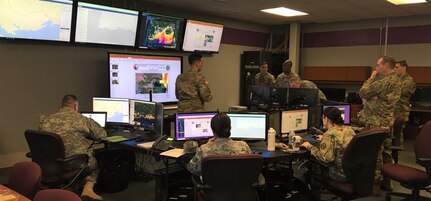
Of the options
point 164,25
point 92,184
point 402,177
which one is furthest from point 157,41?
point 402,177

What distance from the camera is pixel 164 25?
19.2 ft

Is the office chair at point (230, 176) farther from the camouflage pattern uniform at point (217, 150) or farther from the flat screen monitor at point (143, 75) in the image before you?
the flat screen monitor at point (143, 75)

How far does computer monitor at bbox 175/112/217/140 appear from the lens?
11.4ft

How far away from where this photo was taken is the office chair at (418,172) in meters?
3.37

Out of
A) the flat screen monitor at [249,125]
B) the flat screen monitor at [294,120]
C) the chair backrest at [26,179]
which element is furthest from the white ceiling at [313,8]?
the chair backrest at [26,179]

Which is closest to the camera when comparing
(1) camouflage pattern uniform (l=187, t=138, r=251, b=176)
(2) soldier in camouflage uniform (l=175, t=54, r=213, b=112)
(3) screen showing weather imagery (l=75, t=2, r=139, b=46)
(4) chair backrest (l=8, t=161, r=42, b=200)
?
(4) chair backrest (l=8, t=161, r=42, b=200)

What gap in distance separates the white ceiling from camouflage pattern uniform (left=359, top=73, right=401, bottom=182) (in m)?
2.05

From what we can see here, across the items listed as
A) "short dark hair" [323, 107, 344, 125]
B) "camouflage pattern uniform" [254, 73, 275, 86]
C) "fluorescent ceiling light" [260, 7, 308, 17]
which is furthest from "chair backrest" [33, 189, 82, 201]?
"fluorescent ceiling light" [260, 7, 308, 17]

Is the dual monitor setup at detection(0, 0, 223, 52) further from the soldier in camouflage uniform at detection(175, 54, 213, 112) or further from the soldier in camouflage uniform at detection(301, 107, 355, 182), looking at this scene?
the soldier in camouflage uniform at detection(301, 107, 355, 182)

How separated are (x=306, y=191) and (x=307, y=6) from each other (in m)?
3.61

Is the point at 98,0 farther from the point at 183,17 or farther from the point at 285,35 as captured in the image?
the point at 285,35

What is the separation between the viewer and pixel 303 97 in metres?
4.38

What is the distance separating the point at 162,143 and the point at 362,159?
6.06ft

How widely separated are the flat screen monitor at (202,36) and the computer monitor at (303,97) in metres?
2.53
